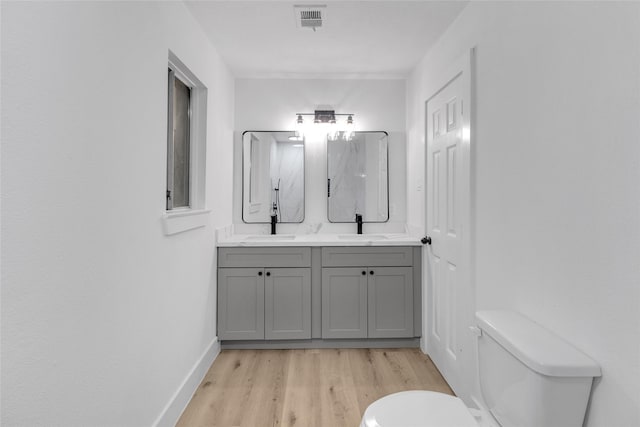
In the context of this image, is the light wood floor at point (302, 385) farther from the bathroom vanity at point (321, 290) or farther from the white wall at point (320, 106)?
the white wall at point (320, 106)

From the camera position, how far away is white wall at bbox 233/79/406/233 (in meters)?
3.24

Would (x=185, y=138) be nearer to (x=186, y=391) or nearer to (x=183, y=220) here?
(x=183, y=220)

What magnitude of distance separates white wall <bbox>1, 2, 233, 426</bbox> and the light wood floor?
0.31m

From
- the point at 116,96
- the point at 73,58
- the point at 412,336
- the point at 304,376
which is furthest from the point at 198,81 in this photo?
the point at 412,336

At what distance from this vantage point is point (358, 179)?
3.26 meters

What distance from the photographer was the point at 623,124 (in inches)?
36.4

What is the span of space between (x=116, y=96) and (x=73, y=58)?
9.4 inches

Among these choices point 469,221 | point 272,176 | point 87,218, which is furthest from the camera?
point 272,176

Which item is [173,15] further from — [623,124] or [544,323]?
[544,323]

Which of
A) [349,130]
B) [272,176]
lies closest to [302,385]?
[272,176]

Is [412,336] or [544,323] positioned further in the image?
[412,336]

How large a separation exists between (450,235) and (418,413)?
1.28m

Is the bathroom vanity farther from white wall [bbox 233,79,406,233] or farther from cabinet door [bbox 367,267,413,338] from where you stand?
white wall [bbox 233,79,406,233]

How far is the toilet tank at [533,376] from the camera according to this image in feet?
3.17
